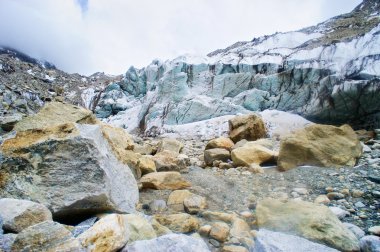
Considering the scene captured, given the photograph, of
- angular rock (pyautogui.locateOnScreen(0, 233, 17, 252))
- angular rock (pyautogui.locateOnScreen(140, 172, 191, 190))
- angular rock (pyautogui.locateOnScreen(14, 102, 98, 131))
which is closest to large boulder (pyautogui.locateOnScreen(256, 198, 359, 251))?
angular rock (pyautogui.locateOnScreen(140, 172, 191, 190))

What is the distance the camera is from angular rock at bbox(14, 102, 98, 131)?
418 cm

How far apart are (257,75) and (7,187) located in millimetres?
11176

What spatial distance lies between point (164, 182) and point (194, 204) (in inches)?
35.5

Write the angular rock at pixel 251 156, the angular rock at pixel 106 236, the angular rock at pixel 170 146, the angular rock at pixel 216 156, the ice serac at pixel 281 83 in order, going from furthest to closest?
1. the ice serac at pixel 281 83
2. the angular rock at pixel 170 146
3. the angular rock at pixel 216 156
4. the angular rock at pixel 251 156
5. the angular rock at pixel 106 236

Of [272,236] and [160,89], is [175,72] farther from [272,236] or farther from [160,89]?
[272,236]

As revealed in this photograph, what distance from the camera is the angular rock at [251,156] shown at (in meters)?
6.03

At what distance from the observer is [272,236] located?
2.59 m

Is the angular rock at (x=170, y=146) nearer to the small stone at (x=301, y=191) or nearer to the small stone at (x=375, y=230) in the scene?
the small stone at (x=301, y=191)

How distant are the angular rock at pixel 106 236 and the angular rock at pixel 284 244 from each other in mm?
1220

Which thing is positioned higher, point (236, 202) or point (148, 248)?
point (148, 248)

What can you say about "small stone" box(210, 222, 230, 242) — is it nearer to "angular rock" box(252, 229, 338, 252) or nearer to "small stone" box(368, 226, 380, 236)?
"angular rock" box(252, 229, 338, 252)

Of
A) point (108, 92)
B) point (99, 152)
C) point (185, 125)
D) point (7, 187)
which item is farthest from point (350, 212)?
point (108, 92)

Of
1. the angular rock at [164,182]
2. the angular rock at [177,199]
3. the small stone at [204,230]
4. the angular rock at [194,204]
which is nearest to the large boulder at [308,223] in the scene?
the small stone at [204,230]

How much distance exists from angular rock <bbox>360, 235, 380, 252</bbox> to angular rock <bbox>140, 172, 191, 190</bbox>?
2575 mm
